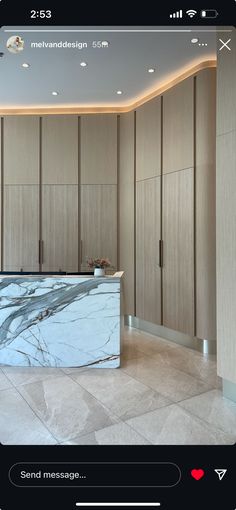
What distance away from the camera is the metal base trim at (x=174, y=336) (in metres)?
3.30

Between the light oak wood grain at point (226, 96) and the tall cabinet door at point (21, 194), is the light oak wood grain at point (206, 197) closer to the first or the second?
the light oak wood grain at point (226, 96)

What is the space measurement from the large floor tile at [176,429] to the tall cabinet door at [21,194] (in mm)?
3178

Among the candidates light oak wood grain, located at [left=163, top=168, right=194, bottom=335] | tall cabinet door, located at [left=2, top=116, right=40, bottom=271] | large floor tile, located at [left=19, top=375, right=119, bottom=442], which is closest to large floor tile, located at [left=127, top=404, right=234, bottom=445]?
large floor tile, located at [left=19, top=375, right=119, bottom=442]

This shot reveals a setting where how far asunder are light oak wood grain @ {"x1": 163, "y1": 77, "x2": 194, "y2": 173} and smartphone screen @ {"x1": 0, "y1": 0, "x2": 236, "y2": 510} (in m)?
0.02

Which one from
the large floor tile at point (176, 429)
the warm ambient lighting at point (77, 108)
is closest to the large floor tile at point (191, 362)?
the large floor tile at point (176, 429)

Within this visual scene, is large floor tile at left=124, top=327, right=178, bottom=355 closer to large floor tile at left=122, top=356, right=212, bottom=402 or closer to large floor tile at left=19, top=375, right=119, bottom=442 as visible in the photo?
large floor tile at left=122, top=356, right=212, bottom=402

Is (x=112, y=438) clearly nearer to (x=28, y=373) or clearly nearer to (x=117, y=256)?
(x=28, y=373)

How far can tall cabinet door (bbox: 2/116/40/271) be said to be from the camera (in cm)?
452

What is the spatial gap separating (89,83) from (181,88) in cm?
119

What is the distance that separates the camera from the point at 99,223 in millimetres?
4461

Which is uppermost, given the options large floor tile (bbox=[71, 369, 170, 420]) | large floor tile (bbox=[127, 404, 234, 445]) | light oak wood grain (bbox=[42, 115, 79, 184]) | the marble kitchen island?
light oak wood grain (bbox=[42, 115, 79, 184])
